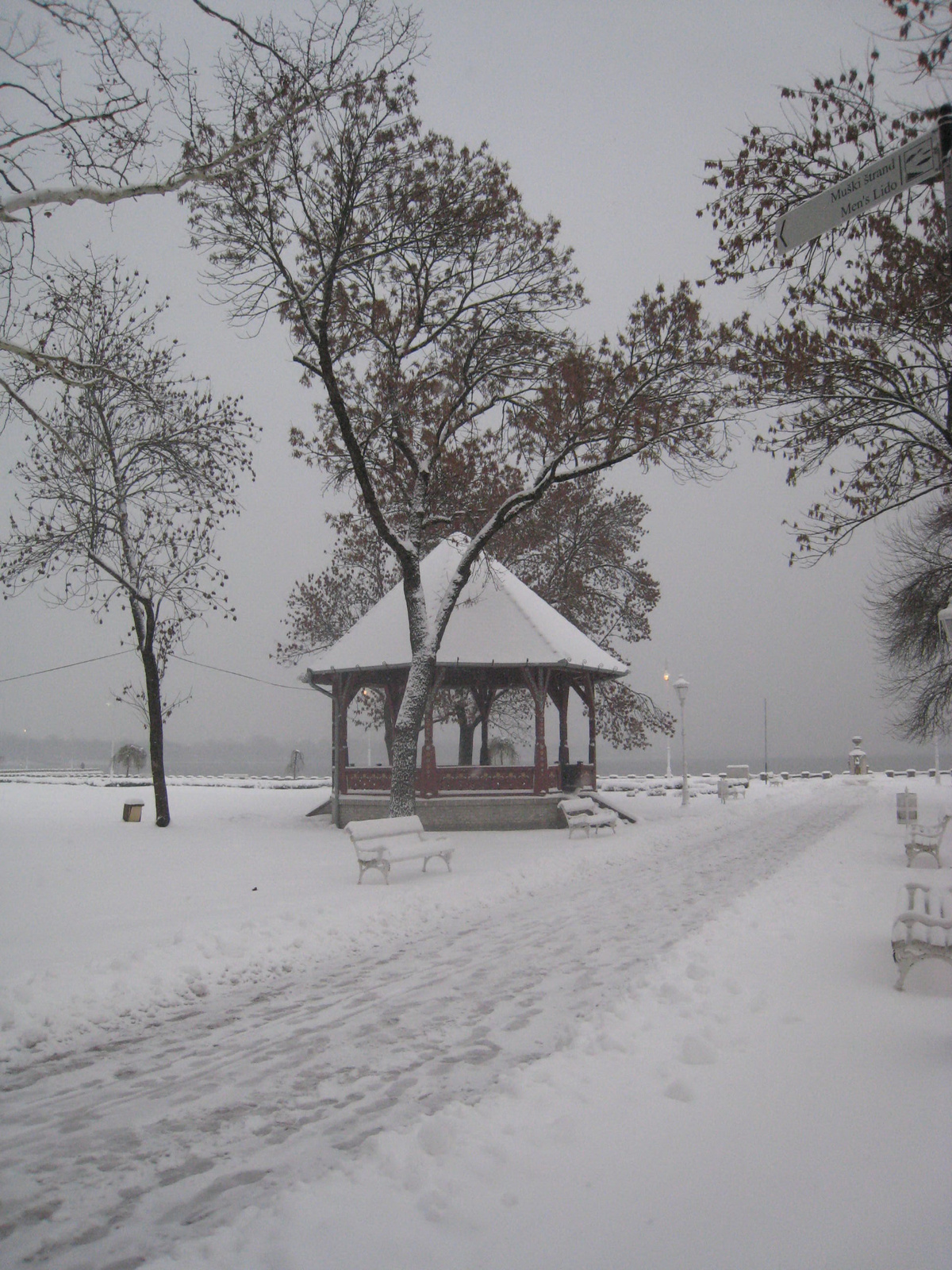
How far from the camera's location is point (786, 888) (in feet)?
36.3

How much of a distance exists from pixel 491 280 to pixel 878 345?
9317 millimetres

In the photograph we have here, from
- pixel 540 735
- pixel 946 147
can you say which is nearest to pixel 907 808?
pixel 540 735

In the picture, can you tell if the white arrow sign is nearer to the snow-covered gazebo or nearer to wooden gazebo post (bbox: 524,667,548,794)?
the snow-covered gazebo

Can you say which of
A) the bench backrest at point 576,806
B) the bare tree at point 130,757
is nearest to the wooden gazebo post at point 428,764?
the bench backrest at point 576,806

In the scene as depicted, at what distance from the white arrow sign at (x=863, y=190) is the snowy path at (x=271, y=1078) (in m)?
5.09

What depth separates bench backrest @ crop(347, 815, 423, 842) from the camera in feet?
42.3

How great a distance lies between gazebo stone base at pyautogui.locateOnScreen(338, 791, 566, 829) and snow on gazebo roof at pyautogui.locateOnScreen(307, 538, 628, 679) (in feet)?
10.6

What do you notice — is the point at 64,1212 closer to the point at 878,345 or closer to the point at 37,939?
the point at 37,939

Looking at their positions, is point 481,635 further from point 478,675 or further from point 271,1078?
point 271,1078

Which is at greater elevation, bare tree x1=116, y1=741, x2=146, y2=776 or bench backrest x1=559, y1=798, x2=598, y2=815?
bench backrest x1=559, y1=798, x2=598, y2=815

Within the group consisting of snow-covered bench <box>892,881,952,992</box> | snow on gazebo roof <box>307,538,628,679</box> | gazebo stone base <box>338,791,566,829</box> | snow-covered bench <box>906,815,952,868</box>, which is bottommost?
gazebo stone base <box>338,791,566,829</box>

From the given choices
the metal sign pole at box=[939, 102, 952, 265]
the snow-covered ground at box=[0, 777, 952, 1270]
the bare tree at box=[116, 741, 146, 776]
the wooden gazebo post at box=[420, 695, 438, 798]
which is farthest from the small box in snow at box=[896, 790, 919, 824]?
the bare tree at box=[116, 741, 146, 776]

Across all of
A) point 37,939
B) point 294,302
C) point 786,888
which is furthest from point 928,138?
point 294,302

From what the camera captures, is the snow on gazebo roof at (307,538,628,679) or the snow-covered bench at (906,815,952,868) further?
the snow on gazebo roof at (307,538,628,679)
